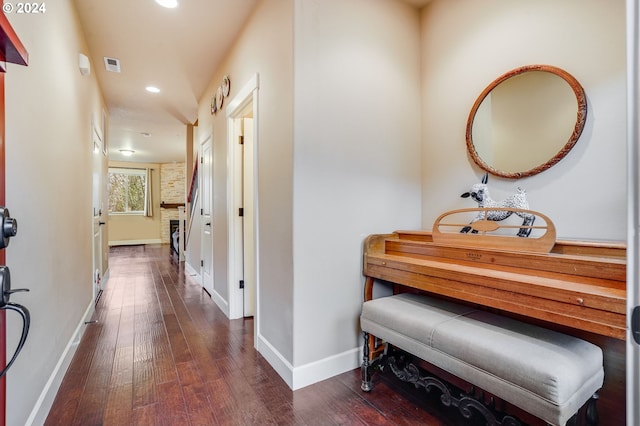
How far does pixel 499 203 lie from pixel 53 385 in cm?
271

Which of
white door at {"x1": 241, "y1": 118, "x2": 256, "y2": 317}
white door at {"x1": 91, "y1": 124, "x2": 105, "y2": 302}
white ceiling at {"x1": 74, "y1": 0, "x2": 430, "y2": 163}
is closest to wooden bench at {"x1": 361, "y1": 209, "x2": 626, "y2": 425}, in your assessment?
white door at {"x1": 241, "y1": 118, "x2": 256, "y2": 317}

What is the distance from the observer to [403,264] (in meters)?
1.79

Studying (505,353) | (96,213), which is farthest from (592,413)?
(96,213)

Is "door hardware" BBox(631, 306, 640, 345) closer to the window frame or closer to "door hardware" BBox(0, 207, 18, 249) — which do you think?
"door hardware" BBox(0, 207, 18, 249)

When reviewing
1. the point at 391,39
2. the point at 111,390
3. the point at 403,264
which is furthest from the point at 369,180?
the point at 111,390

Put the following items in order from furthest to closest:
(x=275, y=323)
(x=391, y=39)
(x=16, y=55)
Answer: (x=391, y=39) → (x=275, y=323) → (x=16, y=55)

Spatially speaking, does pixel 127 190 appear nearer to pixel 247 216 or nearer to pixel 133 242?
pixel 133 242

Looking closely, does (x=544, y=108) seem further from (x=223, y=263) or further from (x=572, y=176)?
(x=223, y=263)

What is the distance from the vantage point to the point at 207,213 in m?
4.08

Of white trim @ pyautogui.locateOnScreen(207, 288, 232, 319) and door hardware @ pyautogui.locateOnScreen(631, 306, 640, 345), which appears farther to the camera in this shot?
white trim @ pyautogui.locateOnScreen(207, 288, 232, 319)

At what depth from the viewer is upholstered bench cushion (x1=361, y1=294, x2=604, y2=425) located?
1082mm

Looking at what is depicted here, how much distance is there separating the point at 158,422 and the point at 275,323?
2.62 ft

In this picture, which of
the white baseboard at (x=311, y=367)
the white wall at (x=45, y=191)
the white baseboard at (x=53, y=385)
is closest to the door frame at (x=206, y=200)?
the white wall at (x=45, y=191)

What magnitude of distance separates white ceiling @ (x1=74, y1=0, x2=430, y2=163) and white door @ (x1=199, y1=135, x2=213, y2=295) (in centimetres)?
80
